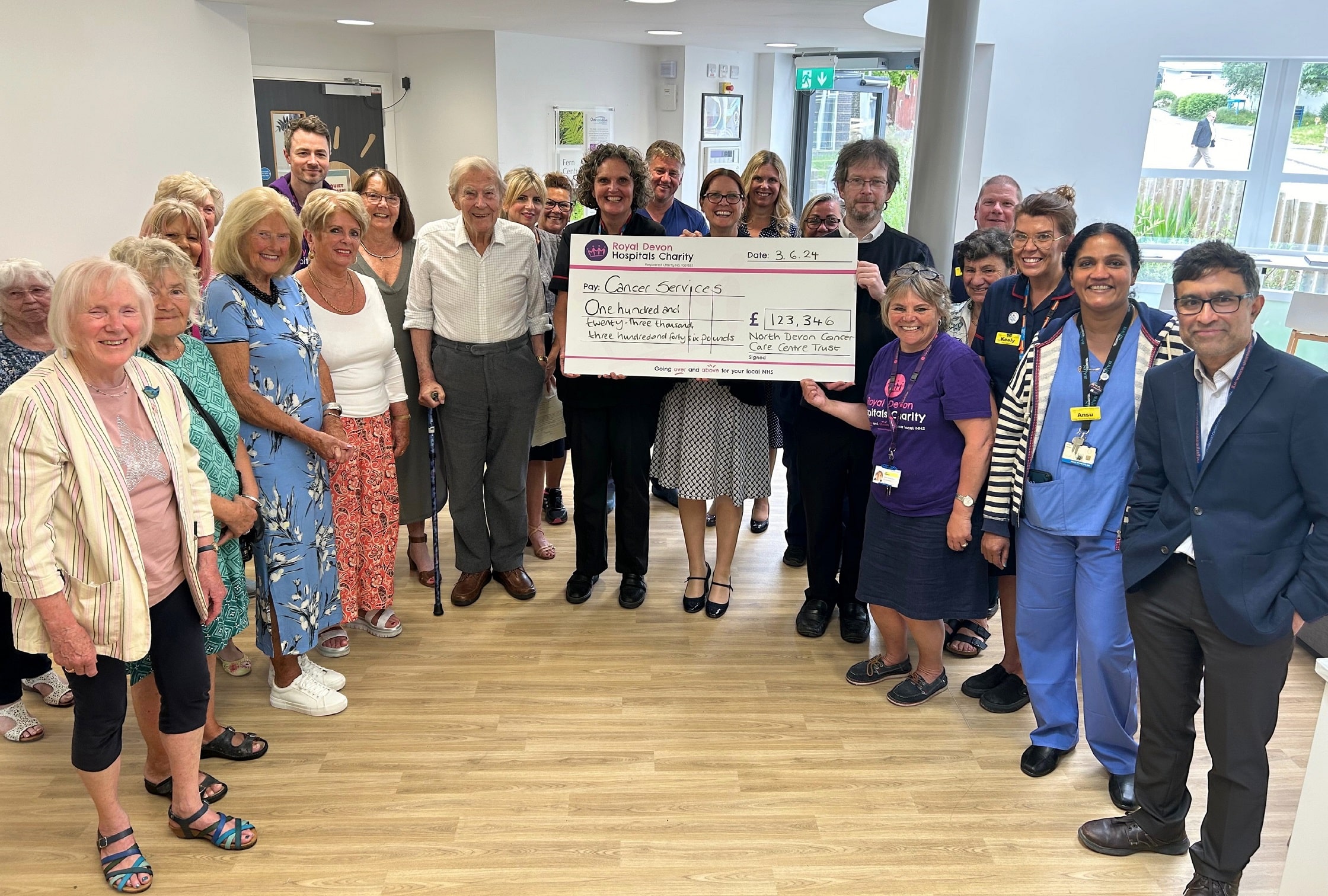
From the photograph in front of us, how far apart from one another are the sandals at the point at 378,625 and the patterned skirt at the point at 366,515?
72 mm

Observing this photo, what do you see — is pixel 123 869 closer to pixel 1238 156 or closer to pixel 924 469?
pixel 924 469

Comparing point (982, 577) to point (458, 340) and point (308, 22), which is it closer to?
point (458, 340)

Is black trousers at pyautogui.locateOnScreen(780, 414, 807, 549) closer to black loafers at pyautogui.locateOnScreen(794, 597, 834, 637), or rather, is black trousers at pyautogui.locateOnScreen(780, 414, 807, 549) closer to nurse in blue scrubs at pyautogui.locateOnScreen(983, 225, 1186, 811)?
black loafers at pyautogui.locateOnScreen(794, 597, 834, 637)

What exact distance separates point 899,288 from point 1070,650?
128cm

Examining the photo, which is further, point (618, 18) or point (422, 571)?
point (618, 18)

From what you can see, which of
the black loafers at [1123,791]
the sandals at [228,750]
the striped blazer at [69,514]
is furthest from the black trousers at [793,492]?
the striped blazer at [69,514]

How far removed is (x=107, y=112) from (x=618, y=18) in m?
3.22

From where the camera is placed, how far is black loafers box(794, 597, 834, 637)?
3.79 meters

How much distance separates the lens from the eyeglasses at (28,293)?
2.72m

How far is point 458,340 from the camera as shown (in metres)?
3.69

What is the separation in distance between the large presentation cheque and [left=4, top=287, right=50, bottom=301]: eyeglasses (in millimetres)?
1737

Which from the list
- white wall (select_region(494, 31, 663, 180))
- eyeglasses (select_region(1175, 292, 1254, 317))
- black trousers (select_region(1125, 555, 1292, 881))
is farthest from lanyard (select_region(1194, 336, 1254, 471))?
white wall (select_region(494, 31, 663, 180))

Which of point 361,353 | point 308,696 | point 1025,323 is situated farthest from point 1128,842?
point 361,353

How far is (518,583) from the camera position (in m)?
4.08
